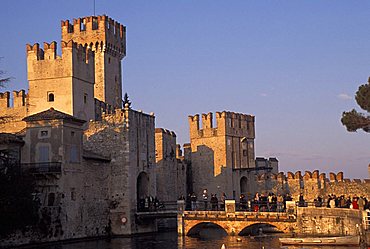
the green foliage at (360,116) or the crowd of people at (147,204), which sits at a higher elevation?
the green foliage at (360,116)

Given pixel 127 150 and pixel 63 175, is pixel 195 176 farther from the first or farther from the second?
pixel 63 175

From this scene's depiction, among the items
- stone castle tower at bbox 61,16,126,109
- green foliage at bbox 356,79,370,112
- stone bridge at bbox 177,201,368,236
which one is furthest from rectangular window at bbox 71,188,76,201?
green foliage at bbox 356,79,370,112

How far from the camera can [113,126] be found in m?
39.8

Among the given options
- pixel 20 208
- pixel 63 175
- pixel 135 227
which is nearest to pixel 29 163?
pixel 63 175

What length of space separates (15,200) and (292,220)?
1397 cm

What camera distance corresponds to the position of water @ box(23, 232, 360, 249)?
31.3 metres

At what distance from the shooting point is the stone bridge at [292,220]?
3058cm

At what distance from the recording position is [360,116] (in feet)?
→ 92.1

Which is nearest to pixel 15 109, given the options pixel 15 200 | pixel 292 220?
pixel 15 200

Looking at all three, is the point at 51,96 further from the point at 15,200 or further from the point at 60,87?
the point at 15,200

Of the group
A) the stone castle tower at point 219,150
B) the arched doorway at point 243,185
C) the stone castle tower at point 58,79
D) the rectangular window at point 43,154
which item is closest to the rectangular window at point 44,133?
the rectangular window at point 43,154

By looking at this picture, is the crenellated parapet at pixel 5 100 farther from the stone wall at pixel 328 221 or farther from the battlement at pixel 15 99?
the stone wall at pixel 328 221

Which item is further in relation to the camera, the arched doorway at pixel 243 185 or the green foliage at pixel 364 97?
the arched doorway at pixel 243 185

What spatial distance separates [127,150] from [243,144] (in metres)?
16.0
